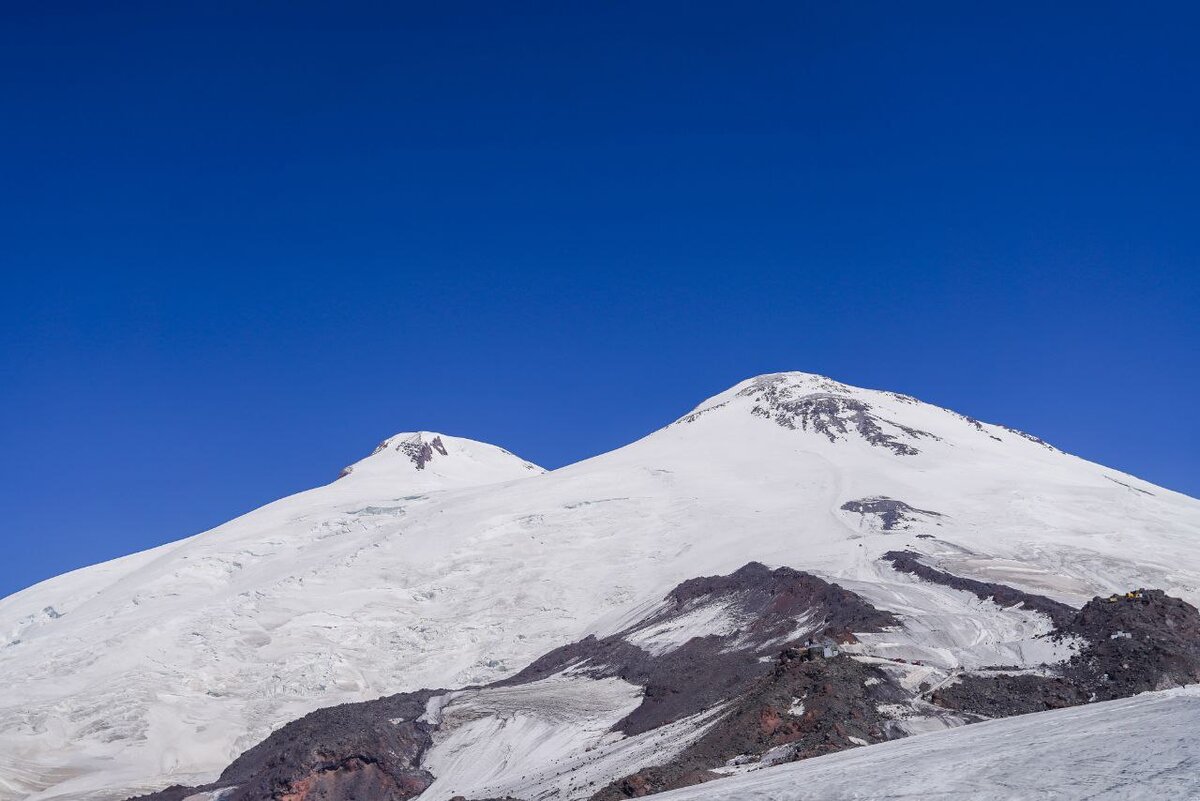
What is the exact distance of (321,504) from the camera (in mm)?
79750

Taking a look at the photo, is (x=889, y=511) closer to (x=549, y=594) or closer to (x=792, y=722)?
(x=549, y=594)

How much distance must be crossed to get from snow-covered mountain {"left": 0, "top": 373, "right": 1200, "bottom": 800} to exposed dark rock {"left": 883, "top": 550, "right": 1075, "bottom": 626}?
0.30 metres

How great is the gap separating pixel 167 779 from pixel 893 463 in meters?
58.6

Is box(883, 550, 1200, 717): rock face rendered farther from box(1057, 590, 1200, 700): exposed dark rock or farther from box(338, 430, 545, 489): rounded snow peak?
box(338, 430, 545, 489): rounded snow peak

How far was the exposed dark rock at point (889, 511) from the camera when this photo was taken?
5820cm

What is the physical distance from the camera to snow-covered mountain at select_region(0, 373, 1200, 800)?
33.9 meters

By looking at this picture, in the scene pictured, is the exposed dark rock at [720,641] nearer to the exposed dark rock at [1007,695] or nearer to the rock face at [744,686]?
the rock face at [744,686]

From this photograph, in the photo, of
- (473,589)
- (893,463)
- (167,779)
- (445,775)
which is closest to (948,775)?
(445,775)

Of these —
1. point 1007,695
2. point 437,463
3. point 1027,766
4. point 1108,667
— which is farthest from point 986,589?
point 437,463

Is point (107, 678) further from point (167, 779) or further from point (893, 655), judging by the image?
point (893, 655)

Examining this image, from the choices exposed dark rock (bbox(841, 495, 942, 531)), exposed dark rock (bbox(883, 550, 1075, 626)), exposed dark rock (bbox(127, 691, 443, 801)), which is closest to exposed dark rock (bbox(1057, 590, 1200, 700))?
exposed dark rock (bbox(883, 550, 1075, 626))

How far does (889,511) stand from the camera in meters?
60.9

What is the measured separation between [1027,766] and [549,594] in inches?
1724

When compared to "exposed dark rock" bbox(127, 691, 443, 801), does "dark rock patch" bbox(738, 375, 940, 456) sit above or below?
above
